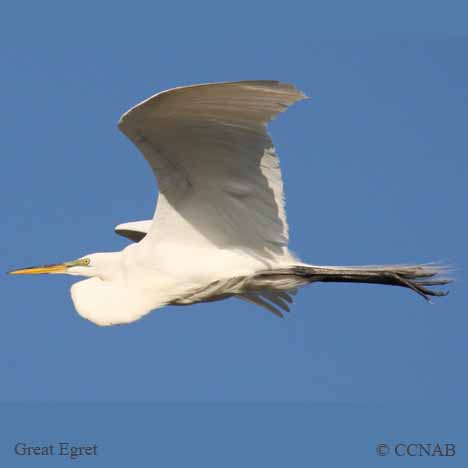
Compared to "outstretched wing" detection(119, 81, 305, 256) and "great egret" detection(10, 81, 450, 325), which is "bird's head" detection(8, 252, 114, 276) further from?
"outstretched wing" detection(119, 81, 305, 256)

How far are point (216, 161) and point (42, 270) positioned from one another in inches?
90.4

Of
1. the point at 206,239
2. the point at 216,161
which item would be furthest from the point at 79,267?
the point at 216,161

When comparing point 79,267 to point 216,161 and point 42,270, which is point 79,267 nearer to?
point 42,270

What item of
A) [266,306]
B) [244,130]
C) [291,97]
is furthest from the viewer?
[266,306]

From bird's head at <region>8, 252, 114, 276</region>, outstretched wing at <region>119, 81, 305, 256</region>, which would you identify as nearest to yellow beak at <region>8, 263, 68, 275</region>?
bird's head at <region>8, 252, 114, 276</region>

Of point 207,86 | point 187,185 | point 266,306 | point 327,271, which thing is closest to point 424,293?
point 327,271

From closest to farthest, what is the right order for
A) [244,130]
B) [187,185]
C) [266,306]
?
[244,130]
[187,185]
[266,306]

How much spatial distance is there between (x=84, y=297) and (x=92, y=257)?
0.50m

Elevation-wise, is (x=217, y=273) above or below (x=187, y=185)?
below

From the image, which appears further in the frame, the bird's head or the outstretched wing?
the bird's head

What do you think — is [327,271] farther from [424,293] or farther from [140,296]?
[140,296]

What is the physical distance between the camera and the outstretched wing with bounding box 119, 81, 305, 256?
6.38 metres

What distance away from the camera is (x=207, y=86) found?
618cm

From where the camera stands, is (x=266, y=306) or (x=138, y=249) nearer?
(x=138, y=249)
